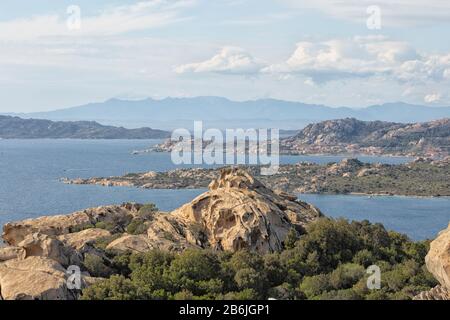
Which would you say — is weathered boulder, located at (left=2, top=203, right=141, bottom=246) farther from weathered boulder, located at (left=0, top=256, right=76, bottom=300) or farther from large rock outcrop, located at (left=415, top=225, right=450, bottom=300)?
large rock outcrop, located at (left=415, top=225, right=450, bottom=300)

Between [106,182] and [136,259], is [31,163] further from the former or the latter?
[136,259]

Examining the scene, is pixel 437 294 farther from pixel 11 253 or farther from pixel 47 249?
pixel 11 253

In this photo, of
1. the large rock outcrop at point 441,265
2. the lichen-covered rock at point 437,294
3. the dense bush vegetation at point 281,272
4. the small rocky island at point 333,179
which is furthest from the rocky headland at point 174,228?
the small rocky island at point 333,179

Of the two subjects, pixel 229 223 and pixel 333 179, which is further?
pixel 333 179

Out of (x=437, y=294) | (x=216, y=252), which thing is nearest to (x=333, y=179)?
(x=216, y=252)

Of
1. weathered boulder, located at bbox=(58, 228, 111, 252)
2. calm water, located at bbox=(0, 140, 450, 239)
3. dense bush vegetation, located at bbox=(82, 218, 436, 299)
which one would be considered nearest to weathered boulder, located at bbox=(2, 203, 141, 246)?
weathered boulder, located at bbox=(58, 228, 111, 252)

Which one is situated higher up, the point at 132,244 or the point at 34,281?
the point at 34,281

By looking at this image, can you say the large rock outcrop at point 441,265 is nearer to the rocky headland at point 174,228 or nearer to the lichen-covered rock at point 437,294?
the lichen-covered rock at point 437,294
